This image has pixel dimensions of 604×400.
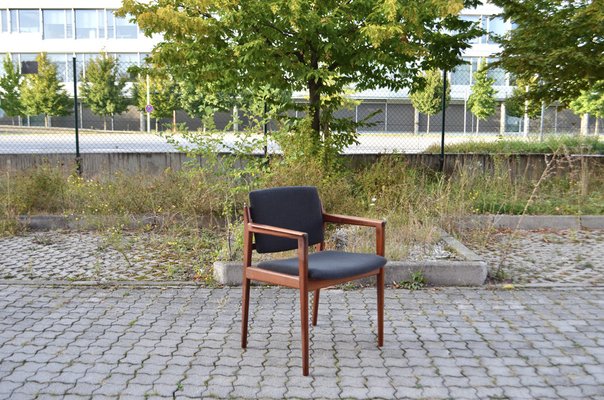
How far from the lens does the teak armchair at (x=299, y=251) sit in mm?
3600

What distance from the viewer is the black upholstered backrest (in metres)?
4.04

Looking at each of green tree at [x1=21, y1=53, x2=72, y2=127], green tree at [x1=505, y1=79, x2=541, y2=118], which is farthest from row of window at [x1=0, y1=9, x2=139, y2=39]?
green tree at [x1=505, y1=79, x2=541, y2=118]

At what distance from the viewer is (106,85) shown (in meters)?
34.1

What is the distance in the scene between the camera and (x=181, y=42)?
8.41 meters

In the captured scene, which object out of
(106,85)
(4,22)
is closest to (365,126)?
(106,85)

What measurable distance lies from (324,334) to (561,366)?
155 cm

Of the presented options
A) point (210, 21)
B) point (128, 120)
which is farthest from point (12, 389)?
point (128, 120)

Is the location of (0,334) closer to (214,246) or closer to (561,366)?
(214,246)

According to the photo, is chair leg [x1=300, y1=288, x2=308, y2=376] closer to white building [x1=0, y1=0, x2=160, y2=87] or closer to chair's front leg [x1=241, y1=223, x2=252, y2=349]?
chair's front leg [x1=241, y1=223, x2=252, y2=349]

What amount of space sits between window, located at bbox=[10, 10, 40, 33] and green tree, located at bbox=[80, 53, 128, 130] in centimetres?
885

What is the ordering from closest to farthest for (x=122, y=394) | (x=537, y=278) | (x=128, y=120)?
(x=122, y=394) → (x=537, y=278) → (x=128, y=120)

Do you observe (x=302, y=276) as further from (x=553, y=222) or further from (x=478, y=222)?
(x=553, y=222)

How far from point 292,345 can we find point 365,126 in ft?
21.3

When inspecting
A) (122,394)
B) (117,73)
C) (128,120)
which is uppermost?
(117,73)
